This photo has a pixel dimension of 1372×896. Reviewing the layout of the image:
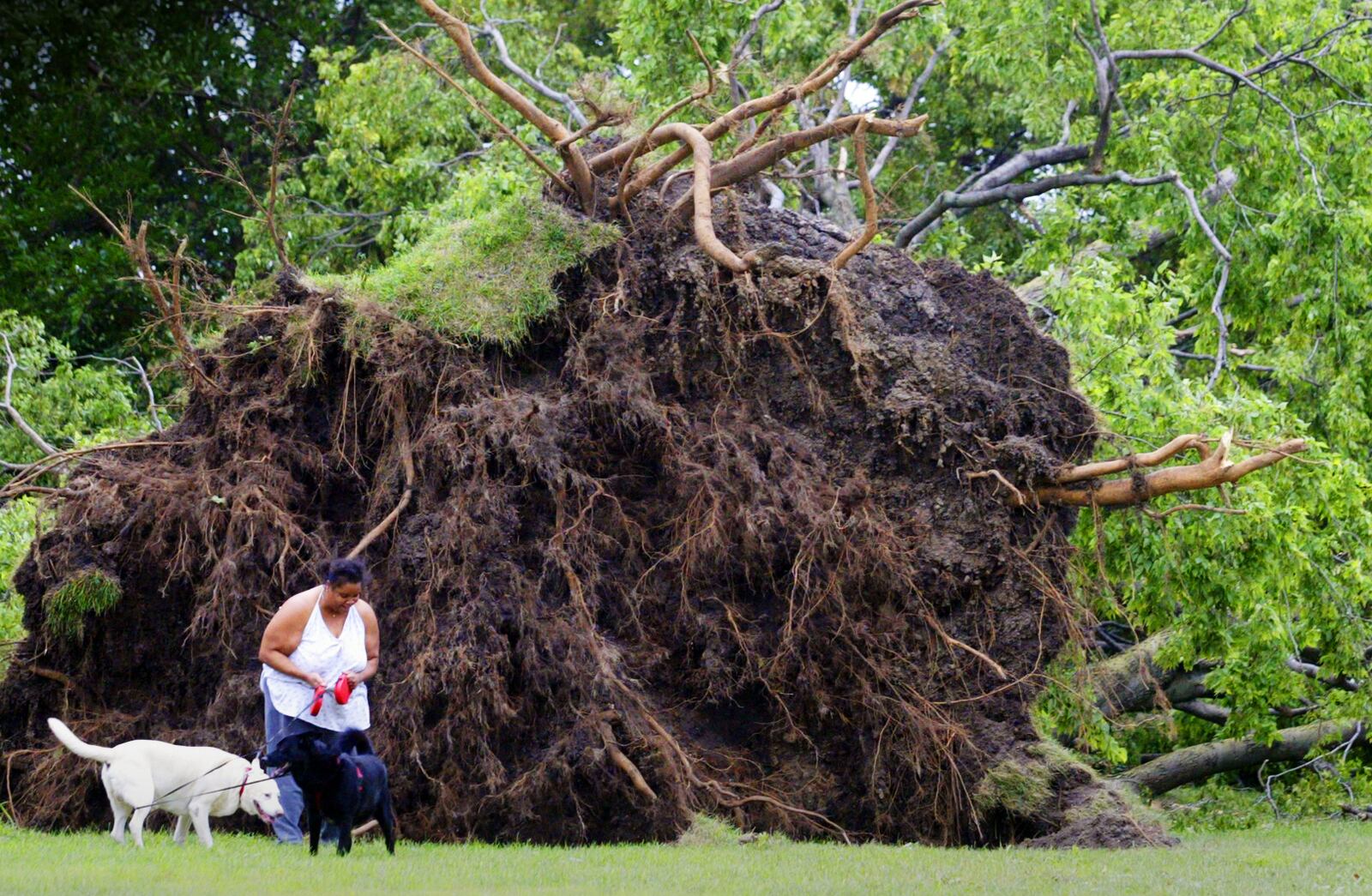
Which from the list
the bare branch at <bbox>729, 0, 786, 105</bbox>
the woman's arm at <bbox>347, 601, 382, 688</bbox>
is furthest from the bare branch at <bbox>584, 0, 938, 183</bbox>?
the bare branch at <bbox>729, 0, 786, 105</bbox>

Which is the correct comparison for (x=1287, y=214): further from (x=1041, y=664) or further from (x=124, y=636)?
(x=124, y=636)

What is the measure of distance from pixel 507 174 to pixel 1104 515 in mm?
7232

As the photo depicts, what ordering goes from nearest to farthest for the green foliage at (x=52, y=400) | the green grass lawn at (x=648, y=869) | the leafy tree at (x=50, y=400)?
the green grass lawn at (x=648, y=869)
the leafy tree at (x=50, y=400)
the green foliage at (x=52, y=400)

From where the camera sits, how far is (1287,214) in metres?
13.7

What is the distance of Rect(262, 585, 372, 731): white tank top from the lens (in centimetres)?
735

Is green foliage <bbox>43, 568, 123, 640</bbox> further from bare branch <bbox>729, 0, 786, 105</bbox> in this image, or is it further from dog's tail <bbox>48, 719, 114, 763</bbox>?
bare branch <bbox>729, 0, 786, 105</bbox>

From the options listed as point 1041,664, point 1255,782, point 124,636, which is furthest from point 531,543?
point 1255,782

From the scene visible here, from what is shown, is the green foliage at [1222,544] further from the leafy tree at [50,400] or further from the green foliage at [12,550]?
the leafy tree at [50,400]

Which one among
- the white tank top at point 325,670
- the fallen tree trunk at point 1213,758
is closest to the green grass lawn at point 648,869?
the white tank top at point 325,670

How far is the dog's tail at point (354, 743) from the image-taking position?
23.6ft

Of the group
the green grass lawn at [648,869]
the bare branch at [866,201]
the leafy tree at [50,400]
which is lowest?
the green grass lawn at [648,869]

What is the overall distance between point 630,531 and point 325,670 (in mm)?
2644

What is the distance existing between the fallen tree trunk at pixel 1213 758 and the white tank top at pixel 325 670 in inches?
331

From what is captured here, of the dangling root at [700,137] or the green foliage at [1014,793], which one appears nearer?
the green foliage at [1014,793]
